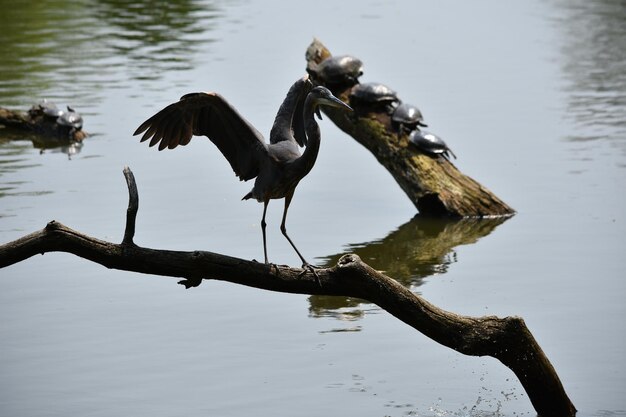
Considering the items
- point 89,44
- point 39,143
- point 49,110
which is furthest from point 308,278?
point 89,44

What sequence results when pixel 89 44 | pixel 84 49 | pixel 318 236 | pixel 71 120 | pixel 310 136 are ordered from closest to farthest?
1. pixel 310 136
2. pixel 318 236
3. pixel 71 120
4. pixel 84 49
5. pixel 89 44

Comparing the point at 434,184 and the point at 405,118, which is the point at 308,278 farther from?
the point at 405,118

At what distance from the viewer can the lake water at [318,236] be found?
24.7ft

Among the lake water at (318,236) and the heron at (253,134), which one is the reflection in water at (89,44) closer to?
the lake water at (318,236)

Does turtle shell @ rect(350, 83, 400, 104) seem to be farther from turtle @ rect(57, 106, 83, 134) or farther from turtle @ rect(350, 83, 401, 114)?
turtle @ rect(57, 106, 83, 134)

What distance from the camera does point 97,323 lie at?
28.4 ft

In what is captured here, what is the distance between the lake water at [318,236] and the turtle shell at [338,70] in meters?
1.24

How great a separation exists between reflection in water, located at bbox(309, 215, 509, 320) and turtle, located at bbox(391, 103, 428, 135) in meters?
0.93

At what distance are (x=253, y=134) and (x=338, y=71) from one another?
496 centimetres

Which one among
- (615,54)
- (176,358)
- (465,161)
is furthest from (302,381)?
(615,54)

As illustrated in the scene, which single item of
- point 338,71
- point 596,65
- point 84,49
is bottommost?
point 84,49

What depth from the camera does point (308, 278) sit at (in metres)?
6.38

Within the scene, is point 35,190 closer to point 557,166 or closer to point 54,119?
point 54,119

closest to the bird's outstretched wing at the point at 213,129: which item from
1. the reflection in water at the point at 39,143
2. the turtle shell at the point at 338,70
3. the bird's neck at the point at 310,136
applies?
the bird's neck at the point at 310,136
